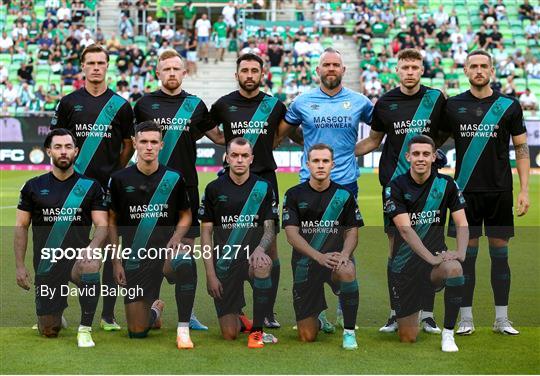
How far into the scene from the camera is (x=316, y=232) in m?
8.10

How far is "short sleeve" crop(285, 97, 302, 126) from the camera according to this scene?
885 centimetres

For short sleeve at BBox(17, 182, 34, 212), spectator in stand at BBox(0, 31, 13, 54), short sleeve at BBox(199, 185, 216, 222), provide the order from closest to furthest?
short sleeve at BBox(17, 182, 34, 212) < short sleeve at BBox(199, 185, 216, 222) < spectator in stand at BBox(0, 31, 13, 54)

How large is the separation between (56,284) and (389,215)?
266 centimetres

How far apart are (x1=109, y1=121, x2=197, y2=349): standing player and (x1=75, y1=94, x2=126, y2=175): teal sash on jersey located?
559 mm

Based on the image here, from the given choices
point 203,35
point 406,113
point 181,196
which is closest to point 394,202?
point 406,113

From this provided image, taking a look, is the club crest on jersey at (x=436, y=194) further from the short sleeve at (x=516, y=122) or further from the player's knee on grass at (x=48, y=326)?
the player's knee on grass at (x=48, y=326)

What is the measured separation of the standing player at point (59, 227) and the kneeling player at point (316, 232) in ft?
4.96

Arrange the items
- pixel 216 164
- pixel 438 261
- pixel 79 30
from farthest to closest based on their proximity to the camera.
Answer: pixel 79 30, pixel 216 164, pixel 438 261

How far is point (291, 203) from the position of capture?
8.08m

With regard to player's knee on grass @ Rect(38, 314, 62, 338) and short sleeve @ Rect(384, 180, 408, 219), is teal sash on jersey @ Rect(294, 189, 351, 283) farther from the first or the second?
player's knee on grass @ Rect(38, 314, 62, 338)

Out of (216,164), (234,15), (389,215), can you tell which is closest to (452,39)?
(234,15)

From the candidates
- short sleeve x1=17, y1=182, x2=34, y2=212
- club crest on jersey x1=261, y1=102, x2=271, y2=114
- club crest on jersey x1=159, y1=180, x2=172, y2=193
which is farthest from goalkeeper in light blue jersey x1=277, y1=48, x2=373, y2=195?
short sleeve x1=17, y1=182, x2=34, y2=212

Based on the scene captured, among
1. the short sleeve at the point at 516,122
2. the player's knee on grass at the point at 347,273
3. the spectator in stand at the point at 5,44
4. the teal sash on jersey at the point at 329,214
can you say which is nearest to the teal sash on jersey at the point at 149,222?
the teal sash on jersey at the point at 329,214

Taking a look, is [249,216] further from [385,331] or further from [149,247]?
[385,331]
